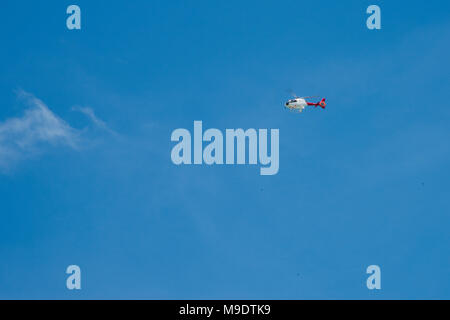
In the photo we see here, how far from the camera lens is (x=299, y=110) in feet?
371

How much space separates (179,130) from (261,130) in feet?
34.1

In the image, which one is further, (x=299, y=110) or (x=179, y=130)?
(x=299, y=110)
